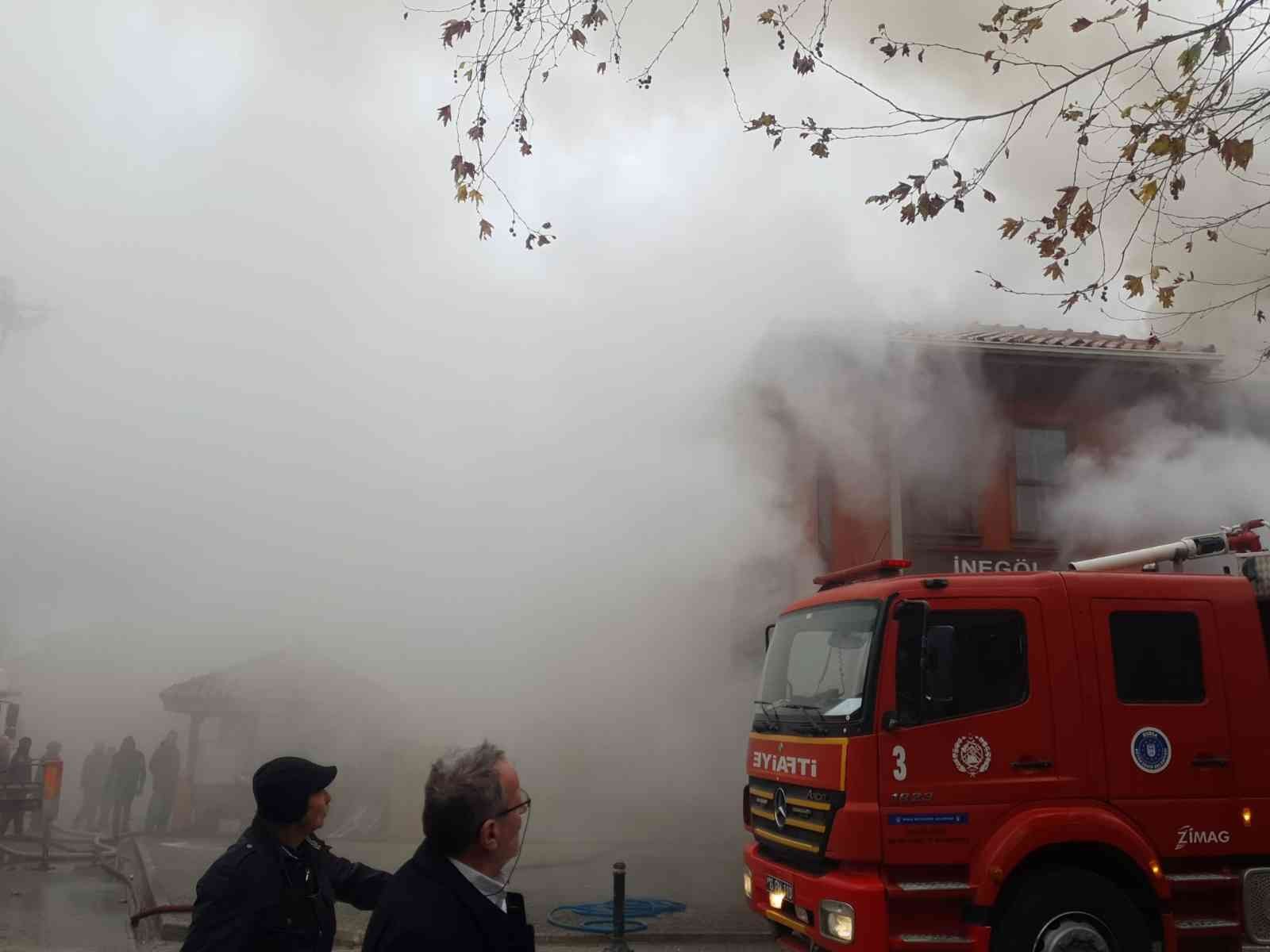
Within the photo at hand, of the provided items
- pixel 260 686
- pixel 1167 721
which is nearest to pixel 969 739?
pixel 1167 721

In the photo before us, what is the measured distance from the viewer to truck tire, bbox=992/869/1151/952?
4.54 m

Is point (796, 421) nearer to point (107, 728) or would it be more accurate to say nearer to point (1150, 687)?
point (1150, 687)

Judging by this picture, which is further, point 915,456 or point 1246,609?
point 915,456

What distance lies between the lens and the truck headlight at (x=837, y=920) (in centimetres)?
450

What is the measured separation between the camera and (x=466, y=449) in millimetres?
12773

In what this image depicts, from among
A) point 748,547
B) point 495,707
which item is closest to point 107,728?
point 495,707

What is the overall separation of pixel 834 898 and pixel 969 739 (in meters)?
0.98

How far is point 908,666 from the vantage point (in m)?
4.87

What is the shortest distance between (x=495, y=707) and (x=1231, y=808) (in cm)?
911

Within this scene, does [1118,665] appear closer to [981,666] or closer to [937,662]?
[981,666]

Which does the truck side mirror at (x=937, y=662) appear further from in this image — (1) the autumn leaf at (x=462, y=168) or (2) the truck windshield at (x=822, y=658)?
(1) the autumn leaf at (x=462, y=168)

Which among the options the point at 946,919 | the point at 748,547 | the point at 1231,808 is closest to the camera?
the point at 946,919

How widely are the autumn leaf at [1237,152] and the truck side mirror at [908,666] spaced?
2419 millimetres

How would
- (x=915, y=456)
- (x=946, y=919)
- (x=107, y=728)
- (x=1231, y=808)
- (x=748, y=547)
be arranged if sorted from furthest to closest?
A: (x=107, y=728), (x=915, y=456), (x=748, y=547), (x=1231, y=808), (x=946, y=919)
